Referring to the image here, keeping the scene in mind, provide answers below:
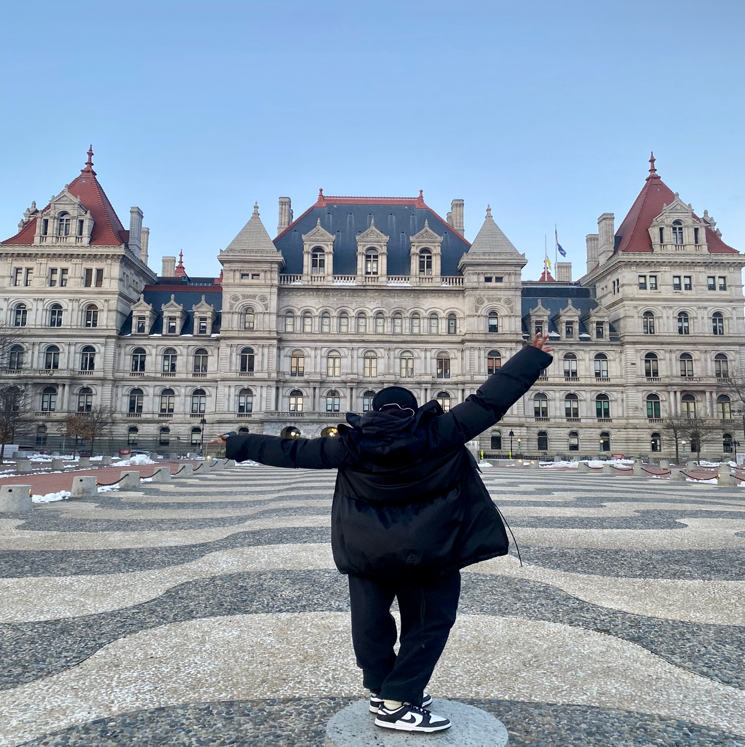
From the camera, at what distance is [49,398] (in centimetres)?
5209

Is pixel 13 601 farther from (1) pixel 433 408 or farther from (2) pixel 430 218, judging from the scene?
(2) pixel 430 218

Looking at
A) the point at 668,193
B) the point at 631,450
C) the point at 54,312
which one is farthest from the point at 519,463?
the point at 54,312

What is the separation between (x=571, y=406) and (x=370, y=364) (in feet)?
60.6

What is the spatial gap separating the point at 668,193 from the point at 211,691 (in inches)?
2546

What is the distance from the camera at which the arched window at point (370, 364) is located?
173 ft

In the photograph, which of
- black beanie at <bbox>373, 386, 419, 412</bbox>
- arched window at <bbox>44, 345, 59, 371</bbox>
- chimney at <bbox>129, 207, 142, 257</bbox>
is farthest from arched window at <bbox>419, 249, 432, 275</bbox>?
black beanie at <bbox>373, 386, 419, 412</bbox>

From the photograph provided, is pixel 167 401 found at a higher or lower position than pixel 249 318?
lower

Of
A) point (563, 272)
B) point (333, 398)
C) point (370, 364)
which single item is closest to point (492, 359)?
point (370, 364)

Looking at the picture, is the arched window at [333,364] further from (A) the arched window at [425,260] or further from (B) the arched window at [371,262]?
(A) the arched window at [425,260]

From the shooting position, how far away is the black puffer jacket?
336 centimetres

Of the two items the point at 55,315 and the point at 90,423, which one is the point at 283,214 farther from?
the point at 90,423

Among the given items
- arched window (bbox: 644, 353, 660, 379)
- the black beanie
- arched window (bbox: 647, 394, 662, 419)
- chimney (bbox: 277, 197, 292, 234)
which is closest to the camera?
the black beanie

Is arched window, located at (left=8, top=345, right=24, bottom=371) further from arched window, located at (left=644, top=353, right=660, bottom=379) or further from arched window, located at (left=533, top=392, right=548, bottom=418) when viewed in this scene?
arched window, located at (left=644, top=353, right=660, bottom=379)

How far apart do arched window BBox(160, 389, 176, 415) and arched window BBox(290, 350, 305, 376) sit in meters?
Result: 10.9
